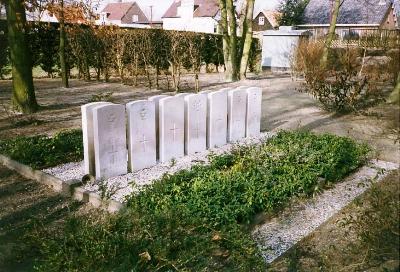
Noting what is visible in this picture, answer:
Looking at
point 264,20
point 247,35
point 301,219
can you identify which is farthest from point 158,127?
point 264,20

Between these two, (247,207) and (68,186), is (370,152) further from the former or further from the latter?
(68,186)

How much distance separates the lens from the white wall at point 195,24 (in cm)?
5222

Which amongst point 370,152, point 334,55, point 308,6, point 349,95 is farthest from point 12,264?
point 308,6

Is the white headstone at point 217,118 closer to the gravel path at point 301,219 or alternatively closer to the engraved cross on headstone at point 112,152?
the engraved cross on headstone at point 112,152

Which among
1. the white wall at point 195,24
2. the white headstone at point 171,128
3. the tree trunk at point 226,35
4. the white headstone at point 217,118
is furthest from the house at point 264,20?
the white headstone at point 171,128

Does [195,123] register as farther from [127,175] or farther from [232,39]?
[232,39]

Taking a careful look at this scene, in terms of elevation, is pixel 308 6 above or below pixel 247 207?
above

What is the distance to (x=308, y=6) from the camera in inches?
1565

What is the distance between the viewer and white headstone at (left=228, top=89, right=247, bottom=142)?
6.94 meters

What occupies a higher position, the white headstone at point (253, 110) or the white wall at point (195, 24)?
the white wall at point (195, 24)

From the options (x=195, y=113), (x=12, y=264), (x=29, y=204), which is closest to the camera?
(x=12, y=264)

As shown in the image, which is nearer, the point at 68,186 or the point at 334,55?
the point at 68,186

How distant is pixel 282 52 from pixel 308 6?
64.5 ft

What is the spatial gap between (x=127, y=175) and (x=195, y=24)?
52.0m
